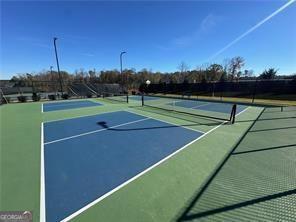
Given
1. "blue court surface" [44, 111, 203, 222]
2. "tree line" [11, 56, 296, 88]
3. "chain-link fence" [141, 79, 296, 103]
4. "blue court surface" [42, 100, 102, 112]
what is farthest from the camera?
"tree line" [11, 56, 296, 88]

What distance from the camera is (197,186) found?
11.3 ft

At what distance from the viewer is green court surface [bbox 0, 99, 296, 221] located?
2.75 meters

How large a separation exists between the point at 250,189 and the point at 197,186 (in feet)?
3.28

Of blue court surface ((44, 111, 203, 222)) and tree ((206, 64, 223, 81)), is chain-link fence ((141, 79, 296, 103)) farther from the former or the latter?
tree ((206, 64, 223, 81))

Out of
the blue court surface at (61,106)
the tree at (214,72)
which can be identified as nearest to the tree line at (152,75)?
the tree at (214,72)

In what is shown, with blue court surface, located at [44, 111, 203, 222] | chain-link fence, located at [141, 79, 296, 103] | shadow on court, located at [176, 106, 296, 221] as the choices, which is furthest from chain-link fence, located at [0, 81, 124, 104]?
shadow on court, located at [176, 106, 296, 221]

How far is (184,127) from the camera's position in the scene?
7.84 meters

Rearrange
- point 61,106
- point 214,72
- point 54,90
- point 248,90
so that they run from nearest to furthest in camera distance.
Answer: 1. point 61,106
2. point 248,90
3. point 54,90
4. point 214,72

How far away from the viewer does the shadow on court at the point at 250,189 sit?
2721 millimetres

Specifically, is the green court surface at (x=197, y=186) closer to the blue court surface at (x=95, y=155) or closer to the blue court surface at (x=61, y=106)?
the blue court surface at (x=95, y=155)

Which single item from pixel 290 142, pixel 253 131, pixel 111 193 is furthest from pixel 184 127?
pixel 111 193

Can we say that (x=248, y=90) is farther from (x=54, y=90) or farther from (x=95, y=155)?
(x=54, y=90)

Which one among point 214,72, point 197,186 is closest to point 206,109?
point 197,186

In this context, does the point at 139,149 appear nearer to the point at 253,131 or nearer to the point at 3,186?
the point at 3,186
